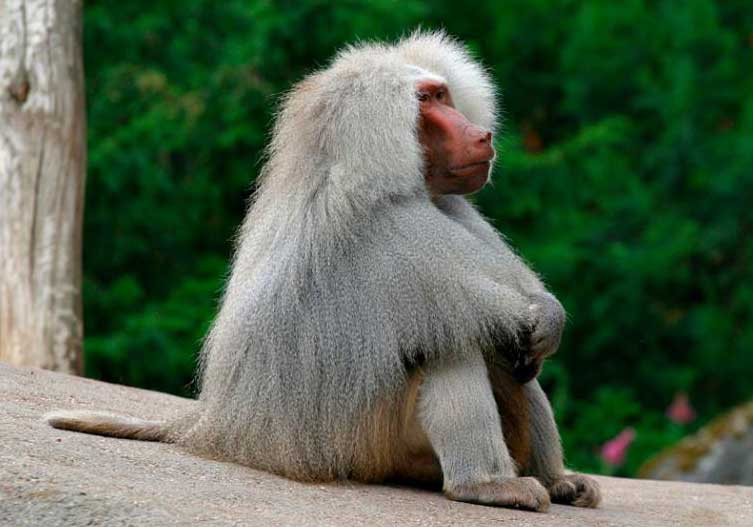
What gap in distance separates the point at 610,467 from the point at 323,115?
25.0 ft

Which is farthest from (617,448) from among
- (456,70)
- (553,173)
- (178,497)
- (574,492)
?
(178,497)

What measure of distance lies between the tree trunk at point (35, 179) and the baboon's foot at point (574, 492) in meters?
2.83

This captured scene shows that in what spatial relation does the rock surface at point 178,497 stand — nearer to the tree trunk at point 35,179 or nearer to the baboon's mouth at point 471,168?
the tree trunk at point 35,179

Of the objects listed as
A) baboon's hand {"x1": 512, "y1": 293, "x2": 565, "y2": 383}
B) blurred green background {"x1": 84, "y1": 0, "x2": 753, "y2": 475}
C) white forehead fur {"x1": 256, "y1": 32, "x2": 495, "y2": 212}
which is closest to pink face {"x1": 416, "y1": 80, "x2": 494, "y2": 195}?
white forehead fur {"x1": 256, "y1": 32, "x2": 495, "y2": 212}

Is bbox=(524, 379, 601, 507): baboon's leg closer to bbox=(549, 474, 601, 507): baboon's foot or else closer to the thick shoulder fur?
bbox=(549, 474, 601, 507): baboon's foot

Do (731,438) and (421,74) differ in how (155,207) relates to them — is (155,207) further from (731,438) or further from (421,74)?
(421,74)

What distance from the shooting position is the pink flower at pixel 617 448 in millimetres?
11812

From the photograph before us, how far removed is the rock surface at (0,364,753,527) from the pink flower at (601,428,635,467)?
224 inches

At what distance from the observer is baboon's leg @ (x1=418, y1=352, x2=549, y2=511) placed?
16.4ft

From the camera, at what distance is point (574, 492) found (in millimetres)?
5523

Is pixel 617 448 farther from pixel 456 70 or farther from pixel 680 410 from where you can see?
pixel 456 70

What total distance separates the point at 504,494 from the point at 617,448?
7000 millimetres

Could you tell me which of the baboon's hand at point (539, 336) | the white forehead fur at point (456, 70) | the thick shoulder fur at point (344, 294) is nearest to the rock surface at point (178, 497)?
the thick shoulder fur at point (344, 294)

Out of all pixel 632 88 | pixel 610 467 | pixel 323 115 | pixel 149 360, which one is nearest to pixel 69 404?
pixel 323 115
